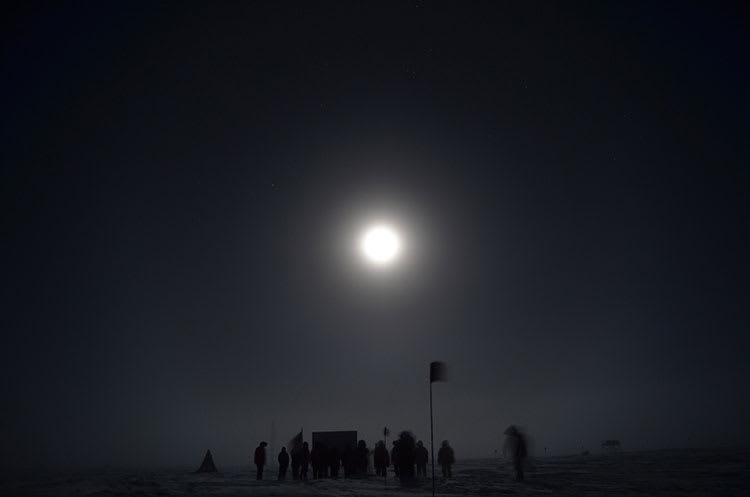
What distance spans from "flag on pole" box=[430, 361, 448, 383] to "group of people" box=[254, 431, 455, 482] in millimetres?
7678

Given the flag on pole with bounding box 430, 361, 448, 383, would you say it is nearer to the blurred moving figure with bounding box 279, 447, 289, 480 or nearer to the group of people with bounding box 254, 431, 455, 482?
the group of people with bounding box 254, 431, 455, 482

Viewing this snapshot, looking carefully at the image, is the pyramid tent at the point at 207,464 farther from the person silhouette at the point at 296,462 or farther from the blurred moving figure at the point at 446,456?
the blurred moving figure at the point at 446,456

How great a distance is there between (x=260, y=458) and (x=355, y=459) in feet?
17.6

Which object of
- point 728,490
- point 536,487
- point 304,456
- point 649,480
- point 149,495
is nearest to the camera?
point 149,495

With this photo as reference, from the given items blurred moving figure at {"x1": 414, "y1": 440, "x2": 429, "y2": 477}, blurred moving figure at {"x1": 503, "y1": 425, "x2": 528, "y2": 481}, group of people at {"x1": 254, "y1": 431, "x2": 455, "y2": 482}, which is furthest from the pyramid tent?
blurred moving figure at {"x1": 503, "y1": 425, "x2": 528, "y2": 481}

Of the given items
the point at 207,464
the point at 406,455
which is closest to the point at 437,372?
the point at 406,455

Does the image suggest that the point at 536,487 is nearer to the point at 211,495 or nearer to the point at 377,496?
the point at 377,496

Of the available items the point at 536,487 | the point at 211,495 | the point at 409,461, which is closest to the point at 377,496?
the point at 211,495

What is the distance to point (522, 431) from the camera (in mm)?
21516

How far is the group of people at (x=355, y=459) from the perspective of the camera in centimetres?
2183

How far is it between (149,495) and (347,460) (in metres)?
12.7

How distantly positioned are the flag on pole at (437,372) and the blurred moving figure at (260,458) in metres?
10.7

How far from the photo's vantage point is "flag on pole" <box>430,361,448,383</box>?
15289 millimetres

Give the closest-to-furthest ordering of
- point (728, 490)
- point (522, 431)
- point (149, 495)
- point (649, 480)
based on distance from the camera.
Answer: point (149, 495)
point (728, 490)
point (649, 480)
point (522, 431)
